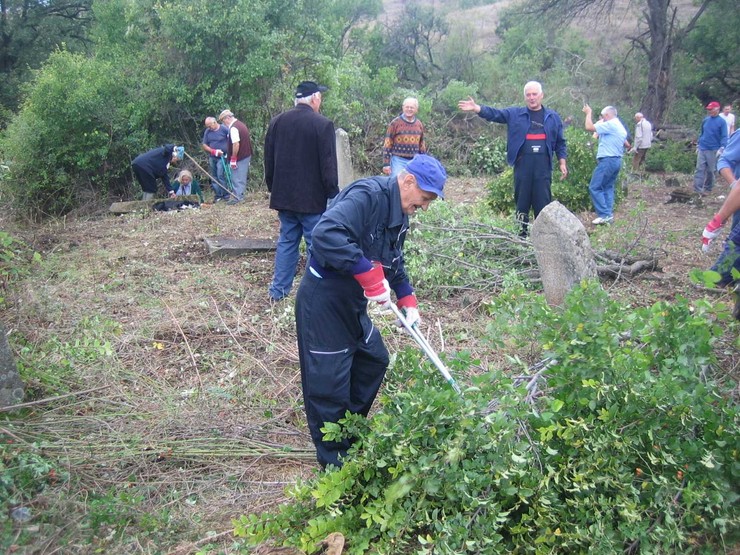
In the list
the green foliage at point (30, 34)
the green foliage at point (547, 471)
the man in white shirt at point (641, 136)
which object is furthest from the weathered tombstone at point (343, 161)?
the green foliage at point (30, 34)

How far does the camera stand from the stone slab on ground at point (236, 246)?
7.45m

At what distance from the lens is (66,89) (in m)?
11.5

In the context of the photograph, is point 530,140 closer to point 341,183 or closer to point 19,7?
point 341,183

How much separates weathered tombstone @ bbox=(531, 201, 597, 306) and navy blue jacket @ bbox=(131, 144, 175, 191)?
25.5ft

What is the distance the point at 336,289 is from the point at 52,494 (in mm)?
1710

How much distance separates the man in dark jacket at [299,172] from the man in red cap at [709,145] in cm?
855

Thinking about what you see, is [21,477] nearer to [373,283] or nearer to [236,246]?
[373,283]

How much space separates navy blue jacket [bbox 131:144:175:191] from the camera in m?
11.1

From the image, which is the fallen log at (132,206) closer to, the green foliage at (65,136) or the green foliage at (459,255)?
the green foliage at (65,136)

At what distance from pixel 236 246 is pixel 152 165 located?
4.58m

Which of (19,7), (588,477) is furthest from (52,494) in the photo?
(19,7)

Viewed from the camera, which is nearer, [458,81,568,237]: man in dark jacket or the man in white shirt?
[458,81,568,237]: man in dark jacket

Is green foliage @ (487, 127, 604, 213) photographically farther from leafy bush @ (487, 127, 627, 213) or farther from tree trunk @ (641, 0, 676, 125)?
tree trunk @ (641, 0, 676, 125)

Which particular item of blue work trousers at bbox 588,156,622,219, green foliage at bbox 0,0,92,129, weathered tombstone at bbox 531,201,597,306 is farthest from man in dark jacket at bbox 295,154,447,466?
green foliage at bbox 0,0,92,129
